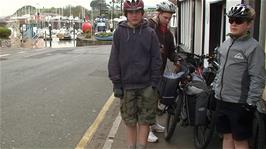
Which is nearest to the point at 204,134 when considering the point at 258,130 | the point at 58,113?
the point at 258,130

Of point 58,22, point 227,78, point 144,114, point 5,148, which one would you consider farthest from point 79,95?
point 58,22

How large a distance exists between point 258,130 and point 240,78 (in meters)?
0.56

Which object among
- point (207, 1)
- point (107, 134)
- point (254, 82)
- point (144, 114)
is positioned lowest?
point (107, 134)

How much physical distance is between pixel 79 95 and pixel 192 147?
4.98m

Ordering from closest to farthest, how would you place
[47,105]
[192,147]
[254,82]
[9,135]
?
1. [254,82]
2. [192,147]
3. [9,135]
4. [47,105]

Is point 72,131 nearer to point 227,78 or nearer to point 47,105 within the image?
point 47,105

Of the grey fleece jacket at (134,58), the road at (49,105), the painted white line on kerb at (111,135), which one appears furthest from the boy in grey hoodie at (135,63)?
the road at (49,105)

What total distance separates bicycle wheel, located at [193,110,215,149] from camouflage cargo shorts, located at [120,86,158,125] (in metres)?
0.68

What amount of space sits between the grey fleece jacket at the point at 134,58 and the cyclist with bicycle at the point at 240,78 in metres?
0.85

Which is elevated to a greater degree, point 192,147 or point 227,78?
point 227,78

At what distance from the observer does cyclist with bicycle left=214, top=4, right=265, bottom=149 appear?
4.23 meters

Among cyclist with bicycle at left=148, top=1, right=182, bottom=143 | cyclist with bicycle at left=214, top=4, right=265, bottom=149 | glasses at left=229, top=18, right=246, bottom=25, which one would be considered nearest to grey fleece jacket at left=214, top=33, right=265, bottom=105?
cyclist with bicycle at left=214, top=4, right=265, bottom=149

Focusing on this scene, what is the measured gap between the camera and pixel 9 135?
6918mm

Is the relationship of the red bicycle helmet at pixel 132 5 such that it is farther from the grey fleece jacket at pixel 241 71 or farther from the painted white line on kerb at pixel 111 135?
the painted white line on kerb at pixel 111 135
